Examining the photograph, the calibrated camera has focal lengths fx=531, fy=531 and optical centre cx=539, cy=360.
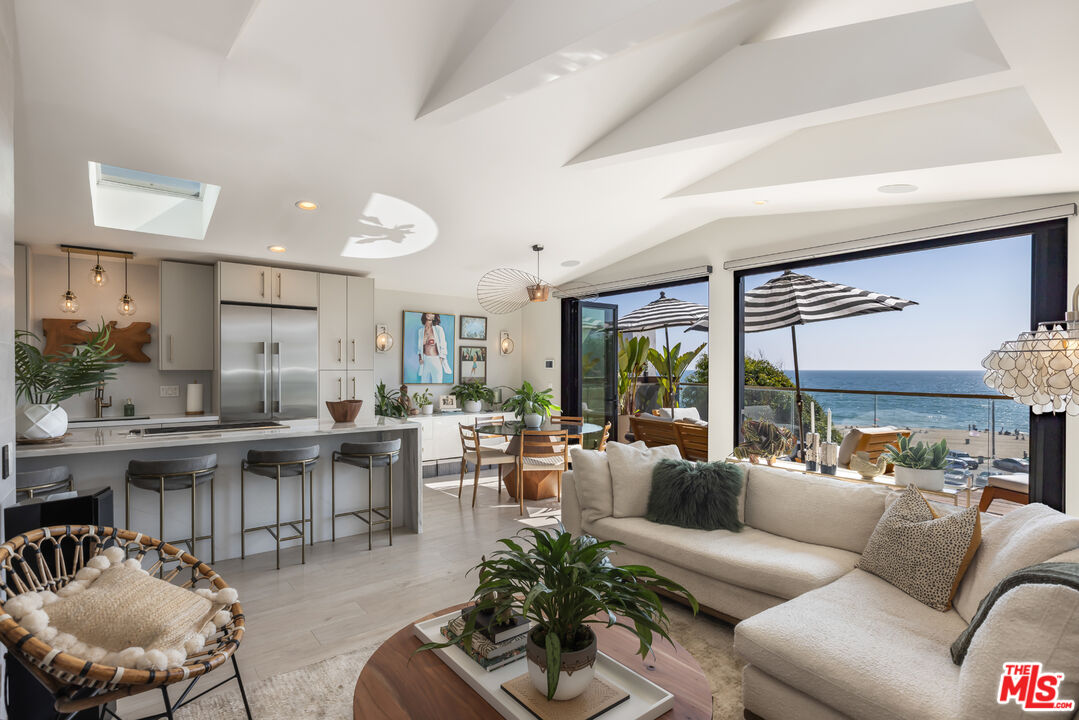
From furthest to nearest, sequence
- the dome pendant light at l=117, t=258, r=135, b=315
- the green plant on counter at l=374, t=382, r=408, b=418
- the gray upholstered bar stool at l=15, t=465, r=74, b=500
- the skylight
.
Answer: the green plant on counter at l=374, t=382, r=408, b=418, the dome pendant light at l=117, t=258, r=135, b=315, the skylight, the gray upholstered bar stool at l=15, t=465, r=74, b=500

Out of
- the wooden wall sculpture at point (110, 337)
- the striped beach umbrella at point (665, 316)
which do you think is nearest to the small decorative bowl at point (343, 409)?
the wooden wall sculpture at point (110, 337)

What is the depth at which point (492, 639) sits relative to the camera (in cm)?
164

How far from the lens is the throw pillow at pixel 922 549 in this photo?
2135mm

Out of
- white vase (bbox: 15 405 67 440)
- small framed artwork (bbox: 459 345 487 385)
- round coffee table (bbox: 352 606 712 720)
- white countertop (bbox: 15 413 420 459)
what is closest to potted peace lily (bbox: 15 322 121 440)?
white vase (bbox: 15 405 67 440)

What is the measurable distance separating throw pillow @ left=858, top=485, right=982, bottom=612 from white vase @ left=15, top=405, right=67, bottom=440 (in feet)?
13.9

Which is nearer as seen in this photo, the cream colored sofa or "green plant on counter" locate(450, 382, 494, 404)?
the cream colored sofa

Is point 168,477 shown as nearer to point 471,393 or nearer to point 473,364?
point 471,393

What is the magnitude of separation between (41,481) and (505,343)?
5291 mm

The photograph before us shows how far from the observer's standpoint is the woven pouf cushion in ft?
4.26

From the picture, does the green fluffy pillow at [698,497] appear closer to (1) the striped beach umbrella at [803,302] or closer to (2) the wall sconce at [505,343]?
(1) the striped beach umbrella at [803,302]

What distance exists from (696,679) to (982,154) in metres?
3.14

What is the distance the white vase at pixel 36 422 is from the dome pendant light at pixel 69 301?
2315mm

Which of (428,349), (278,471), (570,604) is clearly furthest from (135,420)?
(570,604)

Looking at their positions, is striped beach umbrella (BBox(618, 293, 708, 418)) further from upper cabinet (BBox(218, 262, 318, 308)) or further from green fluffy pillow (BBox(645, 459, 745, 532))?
upper cabinet (BBox(218, 262, 318, 308))
